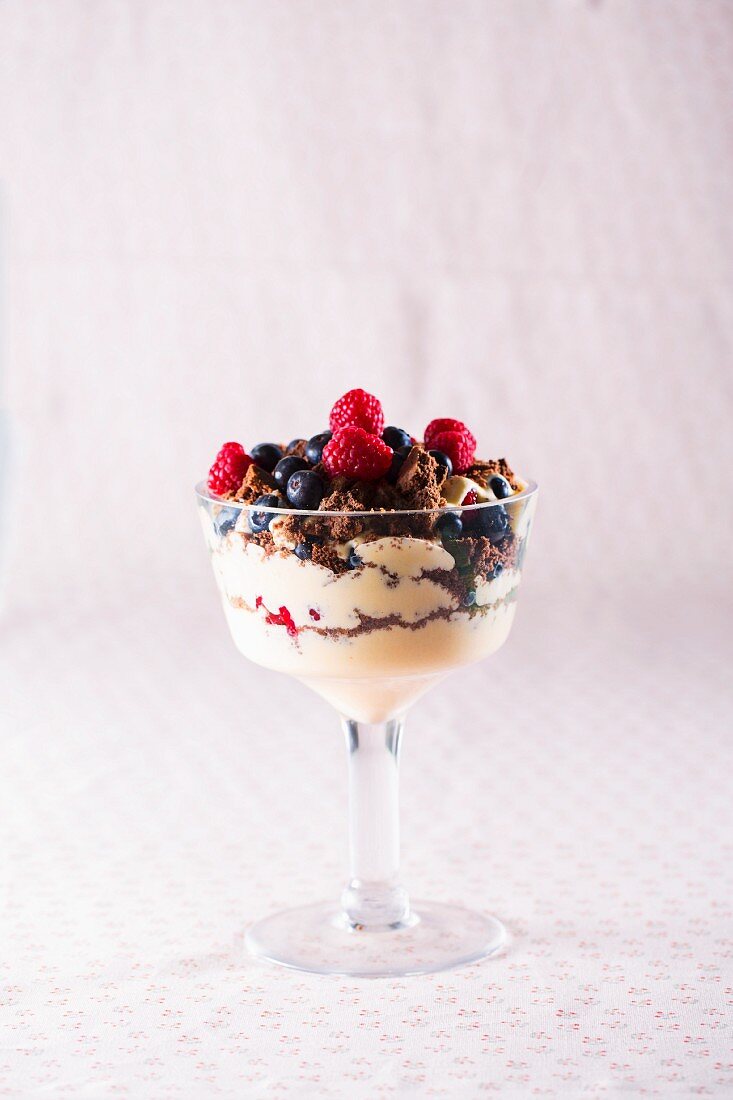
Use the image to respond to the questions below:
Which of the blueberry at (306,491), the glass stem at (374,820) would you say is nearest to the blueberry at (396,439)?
the blueberry at (306,491)

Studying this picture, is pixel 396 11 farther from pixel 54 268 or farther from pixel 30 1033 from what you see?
pixel 30 1033

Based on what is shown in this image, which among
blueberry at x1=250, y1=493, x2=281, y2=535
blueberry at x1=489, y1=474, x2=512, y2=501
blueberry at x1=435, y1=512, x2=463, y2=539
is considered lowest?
blueberry at x1=435, y1=512, x2=463, y2=539

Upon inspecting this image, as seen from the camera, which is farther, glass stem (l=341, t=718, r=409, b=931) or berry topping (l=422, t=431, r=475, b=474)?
glass stem (l=341, t=718, r=409, b=931)

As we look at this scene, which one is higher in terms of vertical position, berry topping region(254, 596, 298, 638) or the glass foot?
berry topping region(254, 596, 298, 638)

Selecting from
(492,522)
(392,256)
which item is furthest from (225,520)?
(392,256)

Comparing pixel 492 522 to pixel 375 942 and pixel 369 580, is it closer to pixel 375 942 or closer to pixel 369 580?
pixel 369 580

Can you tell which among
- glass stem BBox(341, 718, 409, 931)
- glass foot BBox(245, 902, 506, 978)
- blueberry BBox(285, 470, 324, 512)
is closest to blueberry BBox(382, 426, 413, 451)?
blueberry BBox(285, 470, 324, 512)

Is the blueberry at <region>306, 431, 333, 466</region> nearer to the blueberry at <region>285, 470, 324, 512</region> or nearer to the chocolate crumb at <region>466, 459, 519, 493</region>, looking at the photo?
the blueberry at <region>285, 470, 324, 512</region>

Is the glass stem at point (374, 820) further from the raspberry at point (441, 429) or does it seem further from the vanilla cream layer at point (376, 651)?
the raspberry at point (441, 429)
